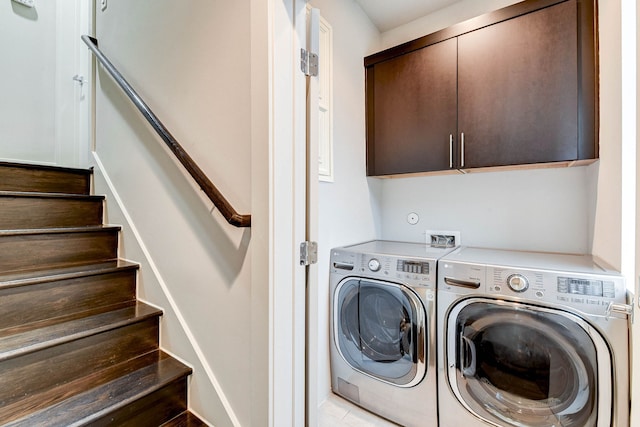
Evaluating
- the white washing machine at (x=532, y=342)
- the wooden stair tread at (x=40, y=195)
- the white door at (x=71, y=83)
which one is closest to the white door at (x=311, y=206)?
the white washing machine at (x=532, y=342)

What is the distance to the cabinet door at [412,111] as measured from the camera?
1.83 m

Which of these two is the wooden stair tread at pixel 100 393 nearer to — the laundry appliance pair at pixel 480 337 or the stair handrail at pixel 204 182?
the stair handrail at pixel 204 182

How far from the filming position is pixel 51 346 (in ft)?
3.42

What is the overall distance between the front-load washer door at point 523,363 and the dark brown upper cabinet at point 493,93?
0.87m

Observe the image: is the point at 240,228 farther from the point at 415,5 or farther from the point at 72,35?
the point at 72,35

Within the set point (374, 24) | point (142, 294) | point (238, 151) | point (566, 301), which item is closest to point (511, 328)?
point (566, 301)

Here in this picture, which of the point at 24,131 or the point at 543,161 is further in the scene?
the point at 24,131

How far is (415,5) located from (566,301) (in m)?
2.14

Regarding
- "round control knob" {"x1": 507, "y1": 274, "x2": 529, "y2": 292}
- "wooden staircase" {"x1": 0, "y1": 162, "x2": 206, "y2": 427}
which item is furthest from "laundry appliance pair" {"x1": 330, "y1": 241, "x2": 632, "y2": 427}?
"wooden staircase" {"x1": 0, "y1": 162, "x2": 206, "y2": 427}

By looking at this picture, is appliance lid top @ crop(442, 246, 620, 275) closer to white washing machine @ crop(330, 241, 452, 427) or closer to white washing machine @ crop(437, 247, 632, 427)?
white washing machine @ crop(437, 247, 632, 427)

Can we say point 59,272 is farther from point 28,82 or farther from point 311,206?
point 28,82

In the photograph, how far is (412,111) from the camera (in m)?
1.97

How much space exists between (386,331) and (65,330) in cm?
154

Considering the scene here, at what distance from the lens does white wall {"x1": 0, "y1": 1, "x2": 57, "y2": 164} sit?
7.06ft
